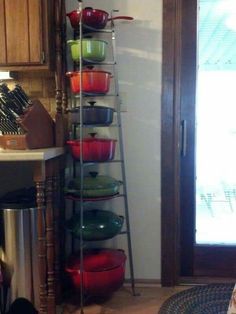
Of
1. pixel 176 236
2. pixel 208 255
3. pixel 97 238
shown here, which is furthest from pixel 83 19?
pixel 208 255

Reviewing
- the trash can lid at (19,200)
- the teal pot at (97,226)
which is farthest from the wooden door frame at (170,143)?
the trash can lid at (19,200)

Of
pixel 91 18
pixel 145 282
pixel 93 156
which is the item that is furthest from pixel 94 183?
pixel 91 18

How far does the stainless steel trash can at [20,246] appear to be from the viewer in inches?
81.7

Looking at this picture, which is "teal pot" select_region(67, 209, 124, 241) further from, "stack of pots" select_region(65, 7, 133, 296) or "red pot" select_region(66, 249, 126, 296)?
"red pot" select_region(66, 249, 126, 296)

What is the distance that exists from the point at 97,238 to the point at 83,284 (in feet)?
0.90

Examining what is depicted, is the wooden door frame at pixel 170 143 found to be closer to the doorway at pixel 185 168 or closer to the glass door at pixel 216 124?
the doorway at pixel 185 168

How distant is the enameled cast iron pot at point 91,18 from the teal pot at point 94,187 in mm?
921

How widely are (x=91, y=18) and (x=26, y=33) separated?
403 millimetres

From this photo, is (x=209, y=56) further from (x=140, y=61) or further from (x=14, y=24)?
(x=14, y=24)

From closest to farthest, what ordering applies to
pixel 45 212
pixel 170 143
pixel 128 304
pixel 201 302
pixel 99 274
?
pixel 201 302 → pixel 45 212 → pixel 99 274 → pixel 128 304 → pixel 170 143

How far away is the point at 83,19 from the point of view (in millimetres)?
2227

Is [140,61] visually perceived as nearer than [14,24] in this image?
No

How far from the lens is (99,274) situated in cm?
216

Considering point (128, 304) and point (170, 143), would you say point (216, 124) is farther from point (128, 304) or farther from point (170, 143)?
point (128, 304)
